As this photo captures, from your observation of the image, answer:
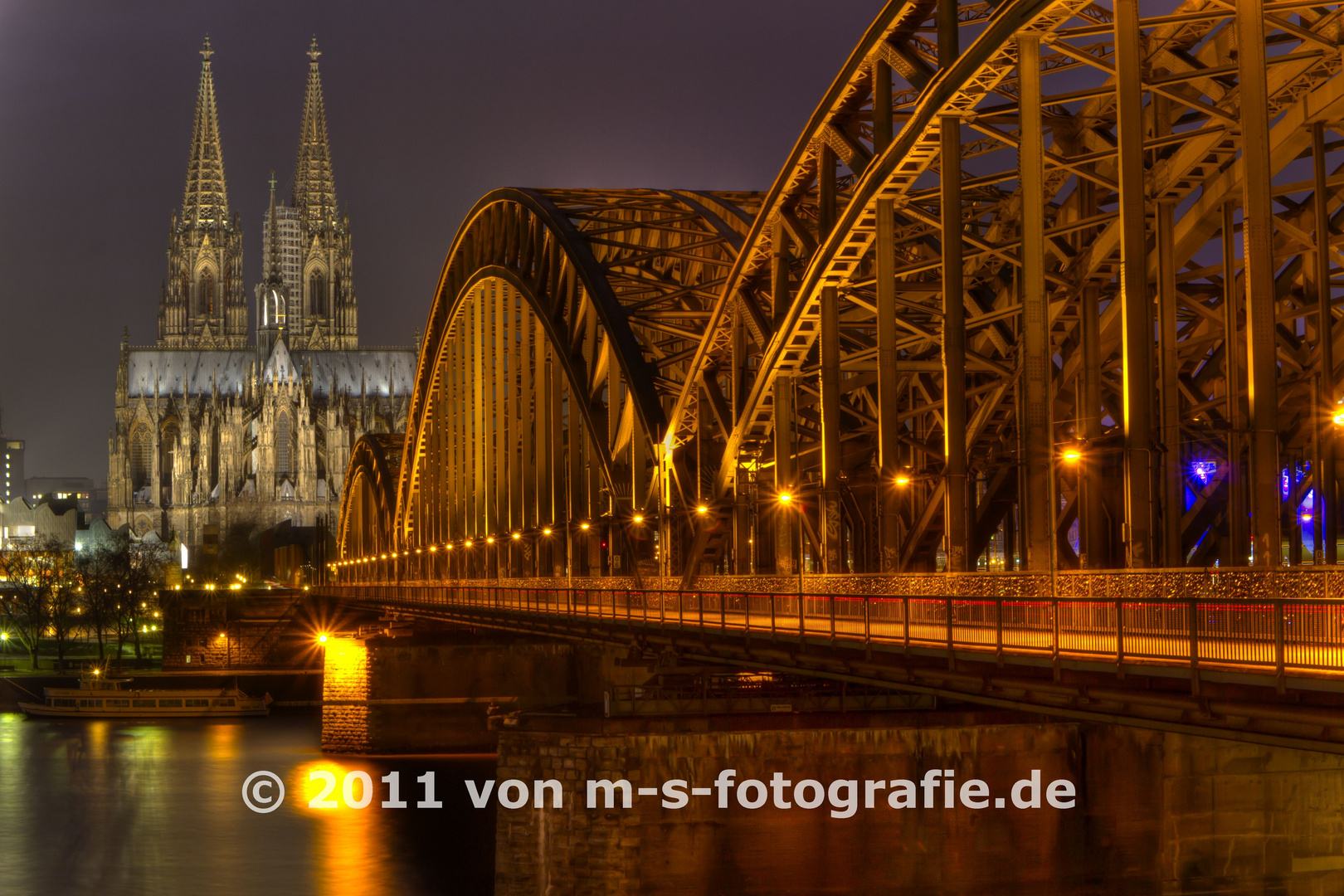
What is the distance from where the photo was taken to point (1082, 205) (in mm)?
37031

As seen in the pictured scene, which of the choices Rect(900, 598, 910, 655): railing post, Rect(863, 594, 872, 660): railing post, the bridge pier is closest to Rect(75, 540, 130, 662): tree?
the bridge pier

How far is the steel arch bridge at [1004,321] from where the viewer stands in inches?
1025

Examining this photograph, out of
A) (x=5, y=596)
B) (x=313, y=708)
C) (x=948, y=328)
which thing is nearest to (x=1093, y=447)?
(x=948, y=328)

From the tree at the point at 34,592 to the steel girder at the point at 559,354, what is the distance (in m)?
44.1

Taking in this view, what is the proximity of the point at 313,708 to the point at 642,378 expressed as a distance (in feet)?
202

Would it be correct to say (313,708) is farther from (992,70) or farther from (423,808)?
(992,70)

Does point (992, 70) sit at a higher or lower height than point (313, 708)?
higher

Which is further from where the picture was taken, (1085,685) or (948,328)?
(948,328)

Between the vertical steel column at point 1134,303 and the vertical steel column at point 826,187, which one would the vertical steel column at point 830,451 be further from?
the vertical steel column at point 1134,303

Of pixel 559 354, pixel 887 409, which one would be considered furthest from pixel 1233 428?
pixel 559 354

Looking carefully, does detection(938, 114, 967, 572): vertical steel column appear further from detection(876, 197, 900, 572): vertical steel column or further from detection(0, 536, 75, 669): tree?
detection(0, 536, 75, 669): tree

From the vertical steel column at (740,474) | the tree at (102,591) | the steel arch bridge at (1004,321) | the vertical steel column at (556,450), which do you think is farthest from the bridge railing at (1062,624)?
the tree at (102,591)

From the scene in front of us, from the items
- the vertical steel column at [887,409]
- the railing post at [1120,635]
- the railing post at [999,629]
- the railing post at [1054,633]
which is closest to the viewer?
the railing post at [1120,635]

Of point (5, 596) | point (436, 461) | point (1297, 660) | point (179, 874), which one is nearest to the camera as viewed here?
point (1297, 660)
